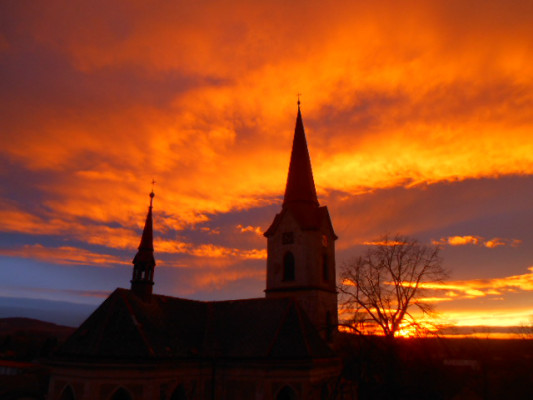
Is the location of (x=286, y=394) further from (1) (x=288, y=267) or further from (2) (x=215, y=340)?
(1) (x=288, y=267)

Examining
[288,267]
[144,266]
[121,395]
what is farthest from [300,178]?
[121,395]

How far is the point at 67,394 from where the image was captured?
22375 mm

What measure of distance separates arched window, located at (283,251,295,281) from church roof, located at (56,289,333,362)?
3.52m

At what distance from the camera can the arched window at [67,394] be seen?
22173mm

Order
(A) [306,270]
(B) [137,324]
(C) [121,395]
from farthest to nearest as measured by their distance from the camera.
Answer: (A) [306,270]
(B) [137,324]
(C) [121,395]

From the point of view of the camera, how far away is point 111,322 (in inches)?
942

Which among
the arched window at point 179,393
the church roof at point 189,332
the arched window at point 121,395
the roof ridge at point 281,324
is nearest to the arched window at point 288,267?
the church roof at point 189,332

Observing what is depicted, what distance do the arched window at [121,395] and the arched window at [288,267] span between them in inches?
576

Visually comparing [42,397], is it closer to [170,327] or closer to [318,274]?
[170,327]

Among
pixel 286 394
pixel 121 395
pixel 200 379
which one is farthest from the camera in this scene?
pixel 200 379

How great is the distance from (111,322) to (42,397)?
18757 mm

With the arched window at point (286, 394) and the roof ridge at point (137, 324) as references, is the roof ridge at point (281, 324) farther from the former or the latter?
the roof ridge at point (137, 324)

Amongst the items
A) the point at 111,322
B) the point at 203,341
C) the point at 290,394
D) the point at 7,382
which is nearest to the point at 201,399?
the point at 203,341

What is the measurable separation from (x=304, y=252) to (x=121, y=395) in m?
16.4
